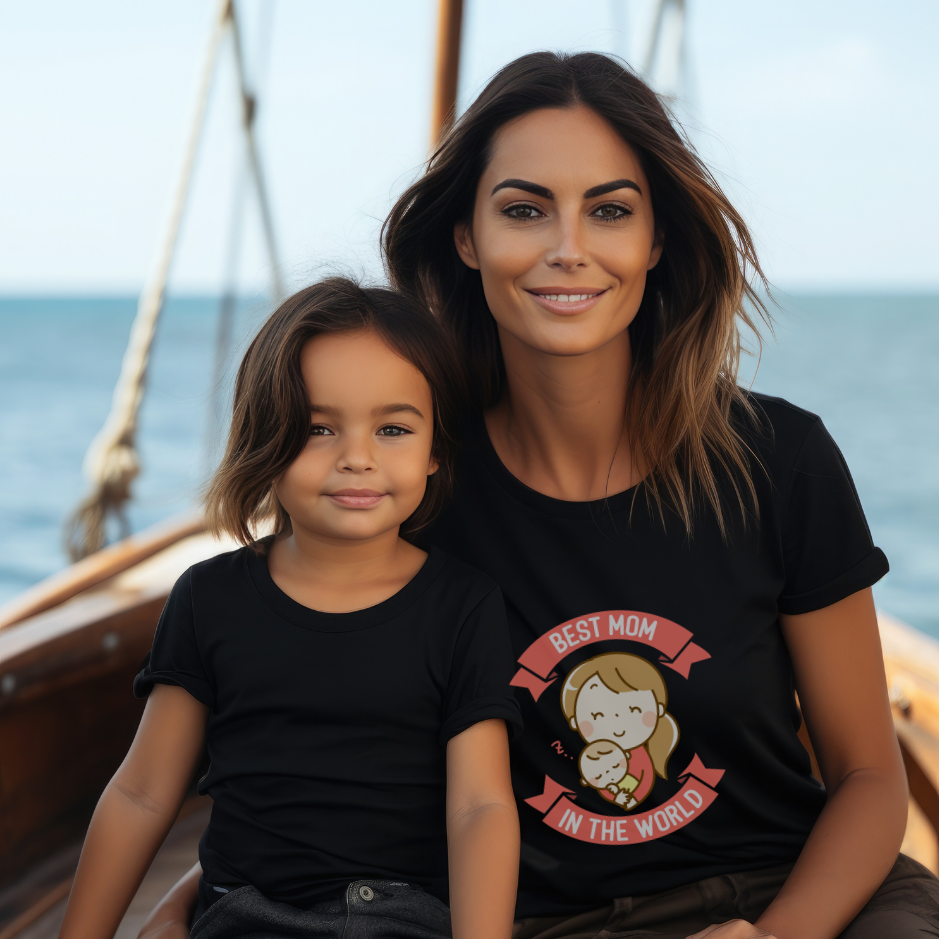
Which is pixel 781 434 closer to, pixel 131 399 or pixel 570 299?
pixel 570 299

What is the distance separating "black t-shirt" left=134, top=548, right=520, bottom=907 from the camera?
1.18 metres

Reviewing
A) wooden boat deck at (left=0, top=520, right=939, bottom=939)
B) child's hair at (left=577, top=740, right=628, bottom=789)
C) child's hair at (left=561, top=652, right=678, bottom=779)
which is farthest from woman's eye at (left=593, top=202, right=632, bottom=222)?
wooden boat deck at (left=0, top=520, right=939, bottom=939)

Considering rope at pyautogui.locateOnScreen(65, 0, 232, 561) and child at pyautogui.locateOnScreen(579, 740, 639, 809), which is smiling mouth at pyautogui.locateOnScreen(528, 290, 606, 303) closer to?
child at pyautogui.locateOnScreen(579, 740, 639, 809)

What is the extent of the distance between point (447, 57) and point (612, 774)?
2.25 meters

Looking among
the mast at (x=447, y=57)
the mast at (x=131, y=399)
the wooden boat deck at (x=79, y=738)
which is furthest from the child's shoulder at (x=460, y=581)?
the mast at (x=131, y=399)

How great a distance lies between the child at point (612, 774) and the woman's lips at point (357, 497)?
444mm

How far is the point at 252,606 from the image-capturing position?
4.12 feet

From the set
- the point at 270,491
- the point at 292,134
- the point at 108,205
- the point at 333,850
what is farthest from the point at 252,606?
the point at 108,205

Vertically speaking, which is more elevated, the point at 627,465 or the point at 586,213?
the point at 586,213

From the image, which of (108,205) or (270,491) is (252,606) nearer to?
(270,491)

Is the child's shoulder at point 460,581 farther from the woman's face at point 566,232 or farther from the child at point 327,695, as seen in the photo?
the woman's face at point 566,232

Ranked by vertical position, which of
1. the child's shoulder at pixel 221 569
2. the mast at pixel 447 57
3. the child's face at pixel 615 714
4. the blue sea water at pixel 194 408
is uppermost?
the mast at pixel 447 57

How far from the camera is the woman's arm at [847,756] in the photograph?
1.24 m

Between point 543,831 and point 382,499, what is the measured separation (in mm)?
511
